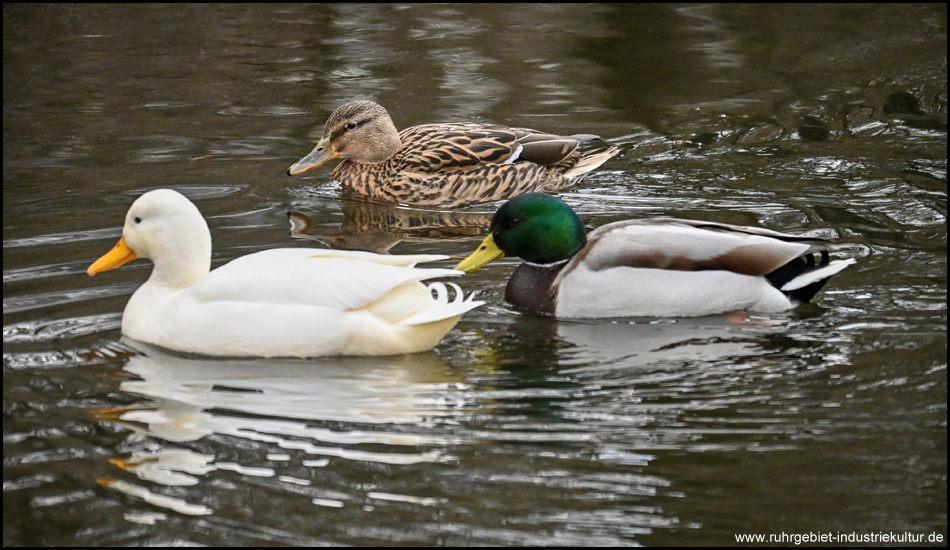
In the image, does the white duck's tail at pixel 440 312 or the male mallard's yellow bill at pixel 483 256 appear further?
the male mallard's yellow bill at pixel 483 256

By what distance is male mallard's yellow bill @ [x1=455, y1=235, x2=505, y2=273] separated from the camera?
7441 mm

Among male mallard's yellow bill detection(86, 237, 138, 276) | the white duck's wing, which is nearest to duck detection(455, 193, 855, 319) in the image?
the white duck's wing

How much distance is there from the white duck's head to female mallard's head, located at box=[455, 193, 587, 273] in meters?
1.58

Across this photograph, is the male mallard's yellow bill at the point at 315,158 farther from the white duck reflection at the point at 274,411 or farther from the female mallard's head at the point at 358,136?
the white duck reflection at the point at 274,411

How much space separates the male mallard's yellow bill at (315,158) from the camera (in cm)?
995

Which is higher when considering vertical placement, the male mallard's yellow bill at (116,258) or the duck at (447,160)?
the male mallard's yellow bill at (116,258)

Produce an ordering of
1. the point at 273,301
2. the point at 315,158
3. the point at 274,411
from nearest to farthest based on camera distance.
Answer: the point at 274,411 → the point at 273,301 → the point at 315,158

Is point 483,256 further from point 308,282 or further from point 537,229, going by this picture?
point 308,282

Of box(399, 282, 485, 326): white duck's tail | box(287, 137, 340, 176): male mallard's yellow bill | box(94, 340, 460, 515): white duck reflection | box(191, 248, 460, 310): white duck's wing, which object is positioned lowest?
box(94, 340, 460, 515): white duck reflection

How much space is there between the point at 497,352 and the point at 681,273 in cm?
118

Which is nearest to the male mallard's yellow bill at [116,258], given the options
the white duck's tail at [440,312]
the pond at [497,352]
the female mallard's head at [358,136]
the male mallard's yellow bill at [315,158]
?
the pond at [497,352]

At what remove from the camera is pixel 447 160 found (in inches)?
387

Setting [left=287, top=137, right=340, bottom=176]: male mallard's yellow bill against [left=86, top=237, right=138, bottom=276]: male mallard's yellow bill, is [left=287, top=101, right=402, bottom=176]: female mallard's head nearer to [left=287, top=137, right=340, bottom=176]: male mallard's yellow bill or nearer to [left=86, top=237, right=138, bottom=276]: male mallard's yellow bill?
[left=287, top=137, right=340, bottom=176]: male mallard's yellow bill

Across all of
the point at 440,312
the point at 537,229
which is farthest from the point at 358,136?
the point at 440,312
